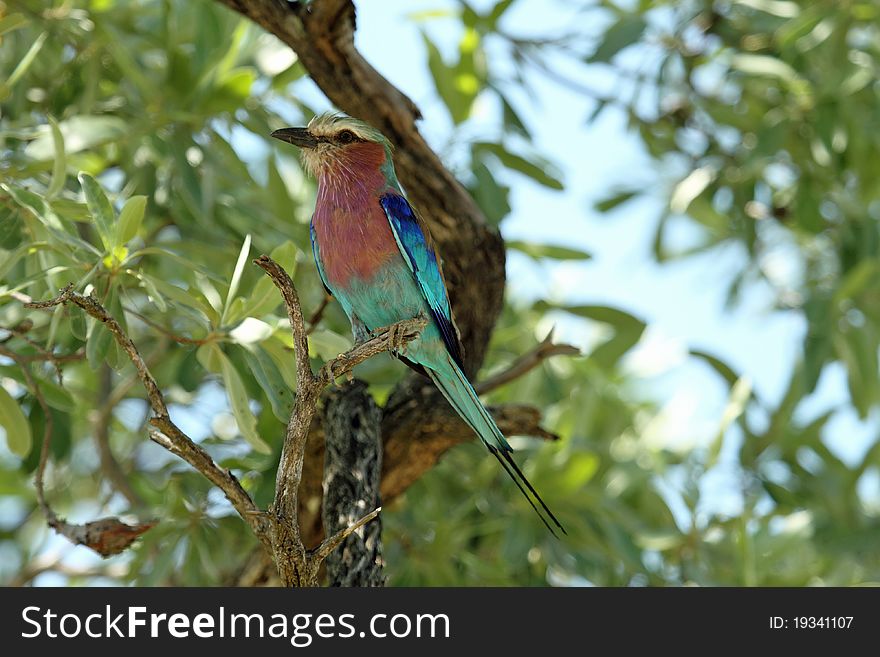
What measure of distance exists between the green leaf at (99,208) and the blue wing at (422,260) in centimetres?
88

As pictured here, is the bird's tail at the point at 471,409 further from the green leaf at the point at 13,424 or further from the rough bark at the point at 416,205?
the green leaf at the point at 13,424

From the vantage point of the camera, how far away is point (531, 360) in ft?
11.9

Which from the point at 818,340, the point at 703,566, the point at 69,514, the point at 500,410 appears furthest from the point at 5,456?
the point at 818,340

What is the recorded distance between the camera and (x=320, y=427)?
3.45 m

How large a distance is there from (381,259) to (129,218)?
32.6 inches

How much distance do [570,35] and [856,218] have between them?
142 centimetres

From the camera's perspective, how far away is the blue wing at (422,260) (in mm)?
3338

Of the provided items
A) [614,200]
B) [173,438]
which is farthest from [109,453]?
[614,200]

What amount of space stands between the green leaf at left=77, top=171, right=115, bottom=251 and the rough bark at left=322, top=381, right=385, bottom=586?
33.9 inches

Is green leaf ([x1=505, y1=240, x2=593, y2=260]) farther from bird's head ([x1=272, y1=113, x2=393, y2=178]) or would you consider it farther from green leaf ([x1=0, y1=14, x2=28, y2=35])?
green leaf ([x1=0, y1=14, x2=28, y2=35])

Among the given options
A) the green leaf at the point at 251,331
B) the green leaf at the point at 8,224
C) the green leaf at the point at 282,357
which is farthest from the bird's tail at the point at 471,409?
the green leaf at the point at 8,224

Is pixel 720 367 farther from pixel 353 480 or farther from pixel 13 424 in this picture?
pixel 13 424
